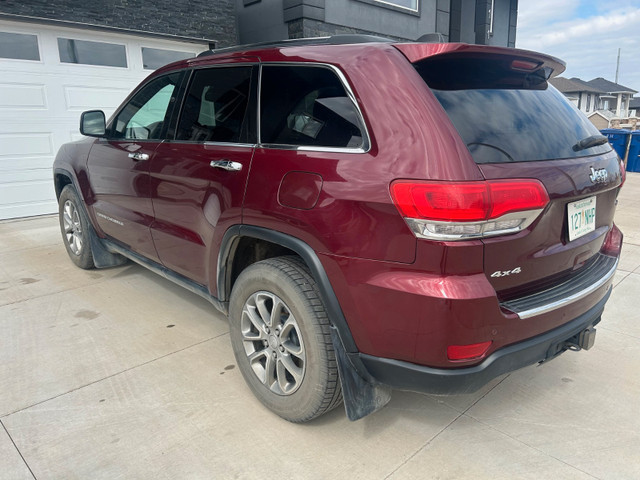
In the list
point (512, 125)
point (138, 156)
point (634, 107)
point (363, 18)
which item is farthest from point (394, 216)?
point (634, 107)

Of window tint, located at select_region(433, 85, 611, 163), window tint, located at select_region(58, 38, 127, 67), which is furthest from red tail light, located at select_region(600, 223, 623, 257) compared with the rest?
window tint, located at select_region(58, 38, 127, 67)

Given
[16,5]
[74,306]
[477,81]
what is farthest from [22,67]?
[477,81]

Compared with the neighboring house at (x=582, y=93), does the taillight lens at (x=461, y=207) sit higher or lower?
lower

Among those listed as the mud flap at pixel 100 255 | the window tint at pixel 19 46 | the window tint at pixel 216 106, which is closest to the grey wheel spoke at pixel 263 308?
the window tint at pixel 216 106

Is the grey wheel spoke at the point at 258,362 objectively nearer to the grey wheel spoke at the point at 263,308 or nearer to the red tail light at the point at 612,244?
the grey wheel spoke at the point at 263,308

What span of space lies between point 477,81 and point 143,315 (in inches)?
113

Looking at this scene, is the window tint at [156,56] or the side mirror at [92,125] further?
the window tint at [156,56]

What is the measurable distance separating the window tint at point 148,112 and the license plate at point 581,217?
8.01 feet

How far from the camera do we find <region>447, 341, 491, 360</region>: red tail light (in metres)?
1.83

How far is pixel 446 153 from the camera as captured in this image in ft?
5.87

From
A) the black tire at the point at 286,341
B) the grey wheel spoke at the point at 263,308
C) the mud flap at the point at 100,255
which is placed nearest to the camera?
the black tire at the point at 286,341

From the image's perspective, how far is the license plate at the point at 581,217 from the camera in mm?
2061

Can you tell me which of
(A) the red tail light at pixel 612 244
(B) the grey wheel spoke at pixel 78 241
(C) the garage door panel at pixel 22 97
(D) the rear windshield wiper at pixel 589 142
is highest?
(C) the garage door panel at pixel 22 97

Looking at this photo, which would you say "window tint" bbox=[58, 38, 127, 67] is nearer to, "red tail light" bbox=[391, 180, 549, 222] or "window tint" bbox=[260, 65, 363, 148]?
"window tint" bbox=[260, 65, 363, 148]
